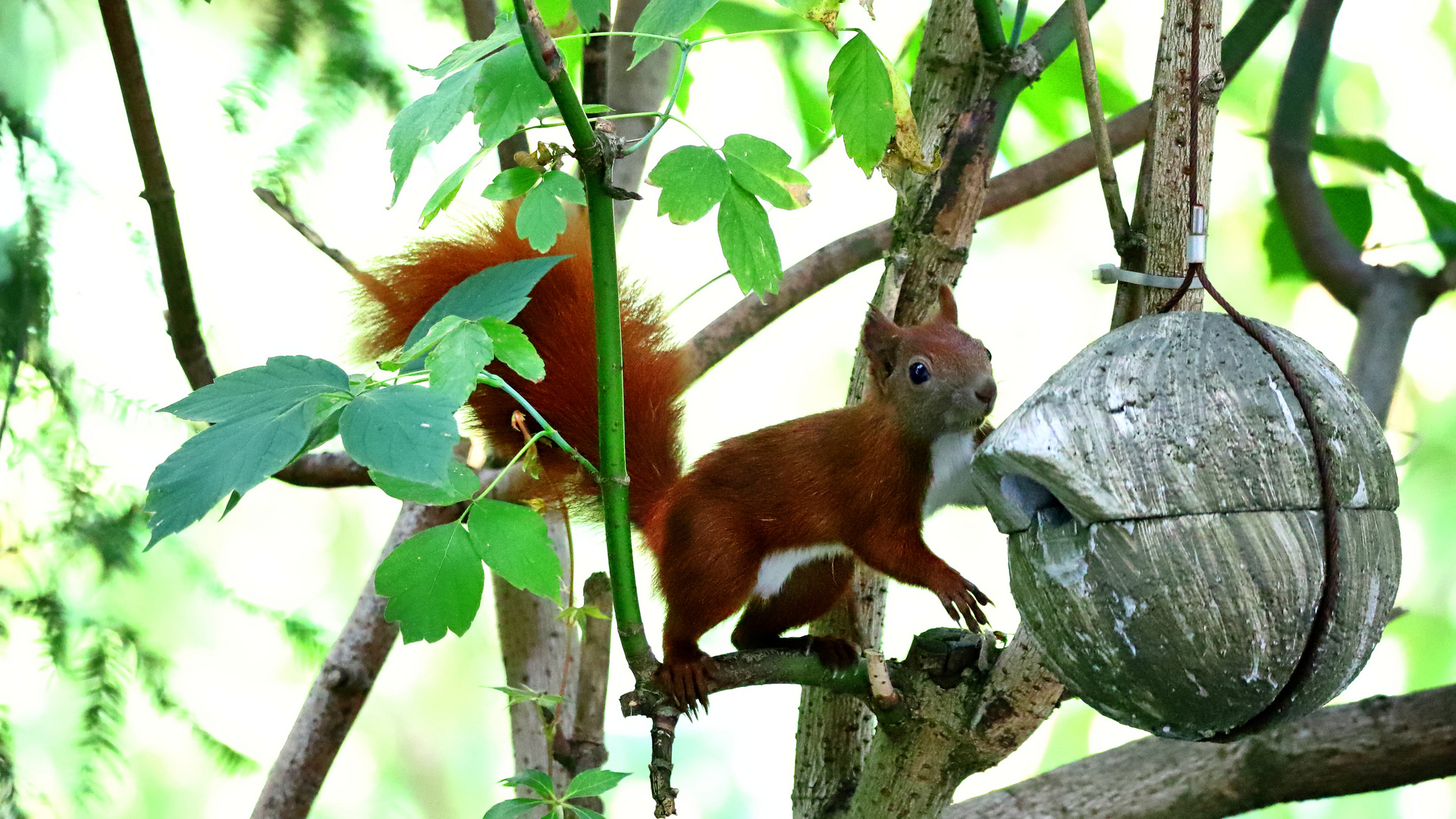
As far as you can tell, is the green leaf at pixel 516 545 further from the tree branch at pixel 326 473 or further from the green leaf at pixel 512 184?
the tree branch at pixel 326 473

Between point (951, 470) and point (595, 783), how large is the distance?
0.49m

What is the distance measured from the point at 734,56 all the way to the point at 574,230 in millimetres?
963

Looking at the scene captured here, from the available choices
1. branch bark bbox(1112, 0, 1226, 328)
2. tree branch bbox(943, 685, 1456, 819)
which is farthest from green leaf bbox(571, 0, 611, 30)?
tree branch bbox(943, 685, 1456, 819)

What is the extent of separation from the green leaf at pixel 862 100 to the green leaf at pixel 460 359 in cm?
24

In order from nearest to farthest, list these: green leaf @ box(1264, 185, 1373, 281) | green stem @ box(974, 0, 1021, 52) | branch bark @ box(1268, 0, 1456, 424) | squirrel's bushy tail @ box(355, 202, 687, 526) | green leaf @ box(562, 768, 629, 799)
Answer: green leaf @ box(562, 768, 629, 799) < green stem @ box(974, 0, 1021, 52) < squirrel's bushy tail @ box(355, 202, 687, 526) < branch bark @ box(1268, 0, 1456, 424) < green leaf @ box(1264, 185, 1373, 281)

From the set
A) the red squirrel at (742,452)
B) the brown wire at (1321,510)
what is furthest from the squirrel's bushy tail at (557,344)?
the brown wire at (1321,510)

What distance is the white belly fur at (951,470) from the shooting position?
1.12 meters

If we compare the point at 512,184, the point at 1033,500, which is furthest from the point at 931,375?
the point at 512,184

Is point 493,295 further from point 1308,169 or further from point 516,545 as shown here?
point 1308,169

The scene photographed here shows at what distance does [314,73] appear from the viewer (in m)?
1.44

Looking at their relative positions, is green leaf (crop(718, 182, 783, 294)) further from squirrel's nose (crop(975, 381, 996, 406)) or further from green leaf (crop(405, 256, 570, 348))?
squirrel's nose (crop(975, 381, 996, 406))

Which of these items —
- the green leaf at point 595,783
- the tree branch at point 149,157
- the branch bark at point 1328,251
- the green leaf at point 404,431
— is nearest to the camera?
the green leaf at point 404,431

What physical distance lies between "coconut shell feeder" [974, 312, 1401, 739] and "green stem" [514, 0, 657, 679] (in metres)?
0.20

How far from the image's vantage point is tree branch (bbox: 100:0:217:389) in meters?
1.18
